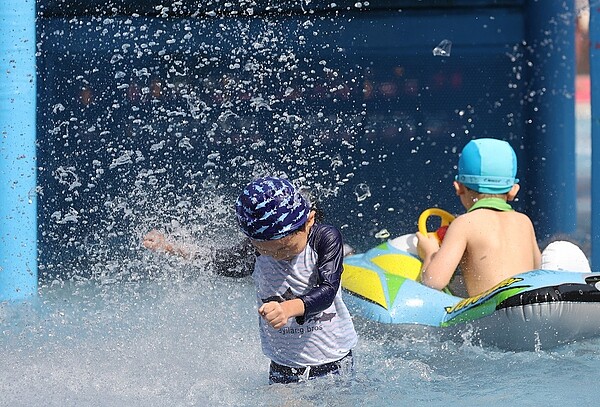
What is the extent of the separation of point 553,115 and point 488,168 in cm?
197

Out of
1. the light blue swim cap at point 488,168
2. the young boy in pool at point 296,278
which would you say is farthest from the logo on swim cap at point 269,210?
the light blue swim cap at point 488,168

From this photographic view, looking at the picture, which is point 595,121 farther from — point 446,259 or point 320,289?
point 320,289

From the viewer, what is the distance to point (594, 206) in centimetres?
633

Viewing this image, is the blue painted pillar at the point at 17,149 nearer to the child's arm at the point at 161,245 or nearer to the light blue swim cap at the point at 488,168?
the child's arm at the point at 161,245

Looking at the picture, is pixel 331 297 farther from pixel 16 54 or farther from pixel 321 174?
pixel 321 174

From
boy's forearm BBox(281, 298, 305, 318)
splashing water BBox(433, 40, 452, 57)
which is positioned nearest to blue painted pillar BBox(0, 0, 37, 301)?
boy's forearm BBox(281, 298, 305, 318)

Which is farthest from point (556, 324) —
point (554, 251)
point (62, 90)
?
point (62, 90)

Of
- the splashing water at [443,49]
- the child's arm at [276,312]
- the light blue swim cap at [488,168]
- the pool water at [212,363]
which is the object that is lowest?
the pool water at [212,363]

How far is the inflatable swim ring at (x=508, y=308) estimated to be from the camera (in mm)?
4527

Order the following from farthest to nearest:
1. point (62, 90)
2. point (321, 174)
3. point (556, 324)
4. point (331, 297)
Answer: point (321, 174) → point (62, 90) → point (556, 324) → point (331, 297)

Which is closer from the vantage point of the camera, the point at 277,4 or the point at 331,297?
the point at 331,297

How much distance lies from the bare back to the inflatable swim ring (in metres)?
0.20

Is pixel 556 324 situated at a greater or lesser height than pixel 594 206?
lesser

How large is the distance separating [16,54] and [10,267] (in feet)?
3.92
